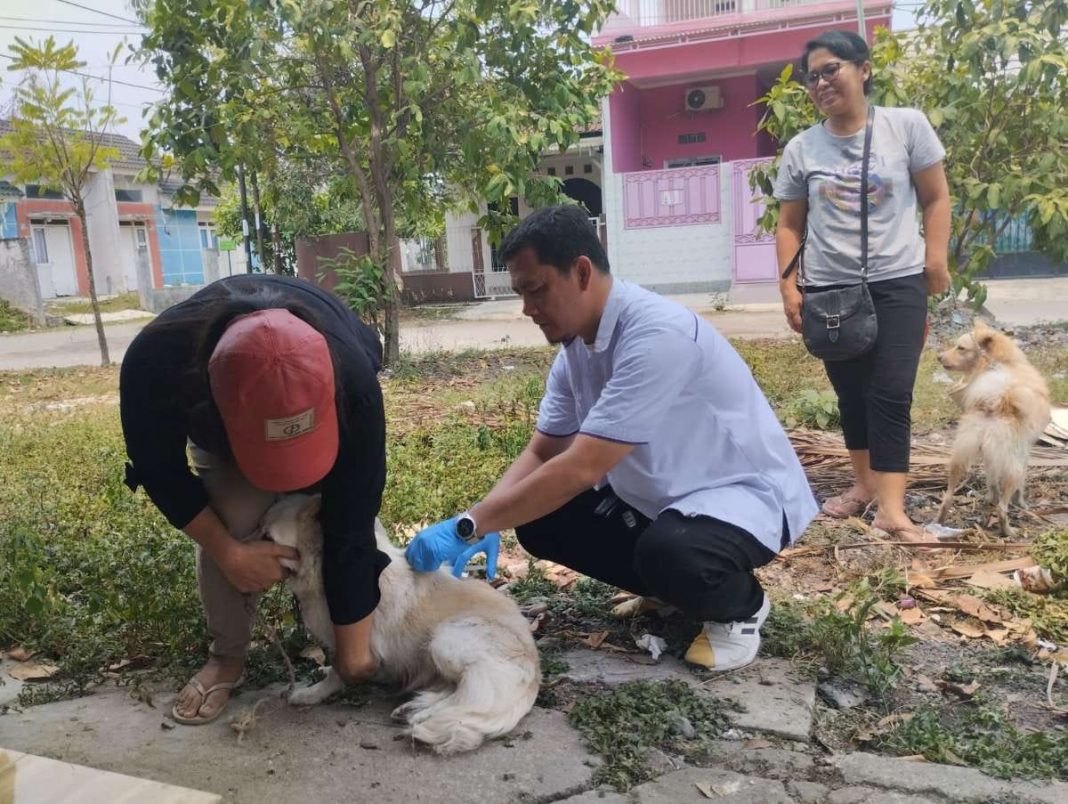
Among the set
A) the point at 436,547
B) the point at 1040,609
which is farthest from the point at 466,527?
the point at 1040,609

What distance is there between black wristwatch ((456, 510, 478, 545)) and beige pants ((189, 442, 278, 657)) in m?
0.55

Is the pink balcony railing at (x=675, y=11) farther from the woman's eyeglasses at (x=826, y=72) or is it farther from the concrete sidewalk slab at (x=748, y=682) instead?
the concrete sidewalk slab at (x=748, y=682)

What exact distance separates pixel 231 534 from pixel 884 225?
3.09m

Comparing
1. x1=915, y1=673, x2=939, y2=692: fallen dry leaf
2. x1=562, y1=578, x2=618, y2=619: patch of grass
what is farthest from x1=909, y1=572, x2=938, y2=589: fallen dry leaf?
x1=562, y1=578, x2=618, y2=619: patch of grass

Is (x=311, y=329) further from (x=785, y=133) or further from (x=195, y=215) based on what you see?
(x=195, y=215)

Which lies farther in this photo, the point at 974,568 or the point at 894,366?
the point at 894,366

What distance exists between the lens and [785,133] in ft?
23.7

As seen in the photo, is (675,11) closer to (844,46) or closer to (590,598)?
(844,46)

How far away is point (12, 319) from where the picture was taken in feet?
66.9

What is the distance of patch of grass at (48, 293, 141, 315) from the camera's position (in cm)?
2304

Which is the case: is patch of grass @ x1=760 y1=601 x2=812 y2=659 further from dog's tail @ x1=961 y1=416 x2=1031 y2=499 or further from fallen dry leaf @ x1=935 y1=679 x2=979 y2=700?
dog's tail @ x1=961 y1=416 x2=1031 y2=499

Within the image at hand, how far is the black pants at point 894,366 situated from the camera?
13.3 feet

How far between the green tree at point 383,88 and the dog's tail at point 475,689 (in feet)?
19.2

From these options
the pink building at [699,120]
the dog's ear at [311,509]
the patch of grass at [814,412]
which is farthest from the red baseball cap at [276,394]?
the pink building at [699,120]
